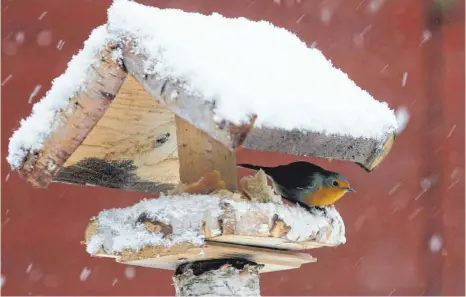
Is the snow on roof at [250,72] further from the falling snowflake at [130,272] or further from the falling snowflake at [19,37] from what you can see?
the falling snowflake at [130,272]

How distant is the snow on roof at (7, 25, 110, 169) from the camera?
1720 millimetres

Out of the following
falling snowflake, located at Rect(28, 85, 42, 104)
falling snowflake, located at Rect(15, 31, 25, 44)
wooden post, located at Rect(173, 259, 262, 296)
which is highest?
wooden post, located at Rect(173, 259, 262, 296)

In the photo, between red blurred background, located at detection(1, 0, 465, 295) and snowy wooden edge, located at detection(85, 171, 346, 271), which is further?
red blurred background, located at detection(1, 0, 465, 295)

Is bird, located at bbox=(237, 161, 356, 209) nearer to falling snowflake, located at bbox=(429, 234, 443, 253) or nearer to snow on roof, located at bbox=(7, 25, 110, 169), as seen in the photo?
snow on roof, located at bbox=(7, 25, 110, 169)

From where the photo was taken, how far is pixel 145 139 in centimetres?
207

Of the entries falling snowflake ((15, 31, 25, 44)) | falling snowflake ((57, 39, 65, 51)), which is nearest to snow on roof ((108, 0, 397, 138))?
falling snowflake ((57, 39, 65, 51))

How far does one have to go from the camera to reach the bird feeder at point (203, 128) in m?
1.54

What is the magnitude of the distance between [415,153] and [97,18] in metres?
2.31

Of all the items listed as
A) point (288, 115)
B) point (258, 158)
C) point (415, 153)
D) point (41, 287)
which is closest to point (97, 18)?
point (258, 158)

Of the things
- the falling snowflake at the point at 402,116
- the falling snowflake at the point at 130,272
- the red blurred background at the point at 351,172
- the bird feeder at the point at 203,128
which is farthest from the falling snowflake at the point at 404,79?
the bird feeder at the point at 203,128

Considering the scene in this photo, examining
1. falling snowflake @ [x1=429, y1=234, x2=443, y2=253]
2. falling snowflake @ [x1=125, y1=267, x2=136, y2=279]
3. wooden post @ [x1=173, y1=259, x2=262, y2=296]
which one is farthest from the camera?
falling snowflake @ [x1=429, y1=234, x2=443, y2=253]

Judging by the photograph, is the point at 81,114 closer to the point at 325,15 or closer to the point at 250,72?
the point at 250,72

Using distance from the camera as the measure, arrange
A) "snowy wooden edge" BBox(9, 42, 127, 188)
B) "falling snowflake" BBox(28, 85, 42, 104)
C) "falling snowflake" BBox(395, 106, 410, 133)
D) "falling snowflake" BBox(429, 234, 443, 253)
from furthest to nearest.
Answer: "falling snowflake" BBox(429, 234, 443, 253) → "falling snowflake" BBox(395, 106, 410, 133) → "falling snowflake" BBox(28, 85, 42, 104) → "snowy wooden edge" BBox(9, 42, 127, 188)

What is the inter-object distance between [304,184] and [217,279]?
47 cm
